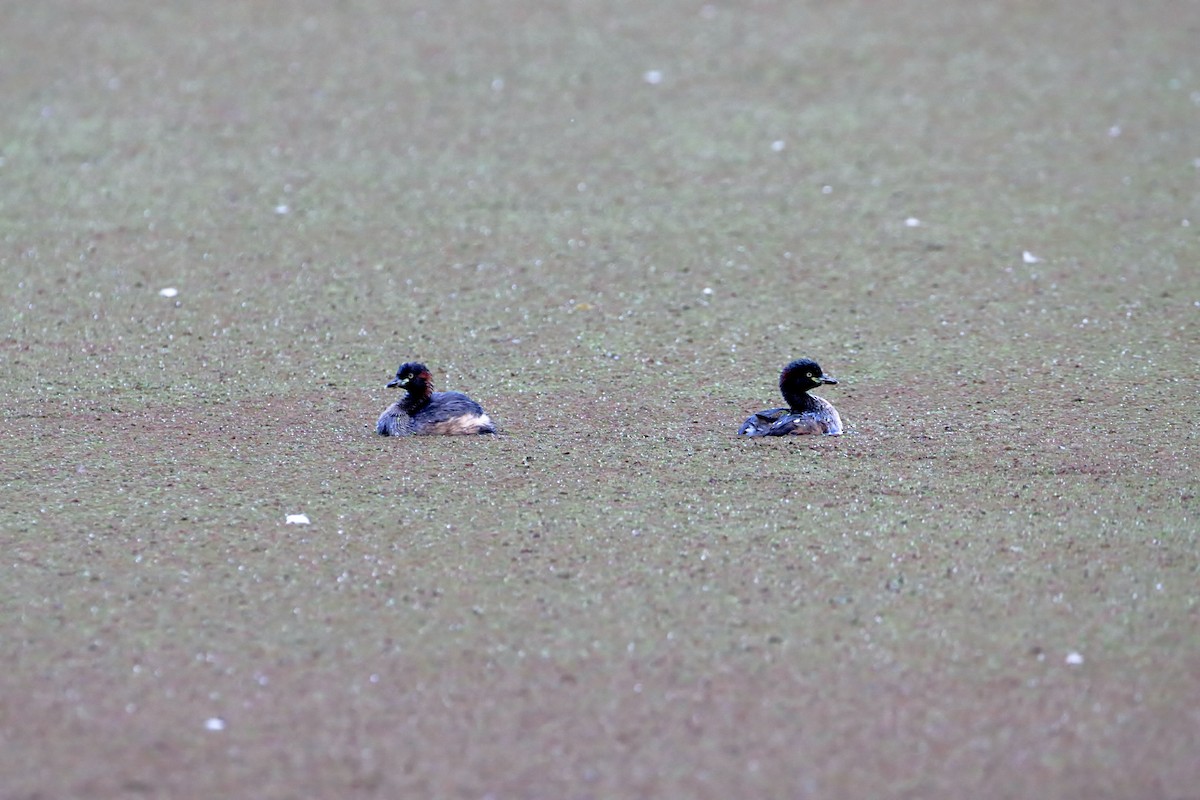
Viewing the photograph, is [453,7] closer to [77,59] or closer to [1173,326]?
[77,59]

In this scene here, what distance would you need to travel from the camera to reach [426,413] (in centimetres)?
835

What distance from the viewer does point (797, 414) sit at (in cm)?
827

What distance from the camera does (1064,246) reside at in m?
11.9

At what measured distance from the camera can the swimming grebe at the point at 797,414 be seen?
324 inches

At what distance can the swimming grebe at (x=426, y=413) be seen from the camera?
8.30 m

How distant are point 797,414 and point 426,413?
197 centimetres

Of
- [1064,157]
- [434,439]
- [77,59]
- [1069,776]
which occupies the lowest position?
→ [1069,776]

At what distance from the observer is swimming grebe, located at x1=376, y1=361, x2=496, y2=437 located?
830 cm

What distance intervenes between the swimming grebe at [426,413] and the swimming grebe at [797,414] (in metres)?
1.42

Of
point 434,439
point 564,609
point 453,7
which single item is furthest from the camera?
point 453,7

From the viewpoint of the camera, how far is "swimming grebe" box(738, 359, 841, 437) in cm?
822

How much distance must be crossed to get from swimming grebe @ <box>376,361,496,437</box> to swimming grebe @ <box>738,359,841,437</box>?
142 cm

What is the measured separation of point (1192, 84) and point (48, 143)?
34.9 feet

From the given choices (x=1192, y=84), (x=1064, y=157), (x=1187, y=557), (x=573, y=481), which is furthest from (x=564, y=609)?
(x=1192, y=84)
